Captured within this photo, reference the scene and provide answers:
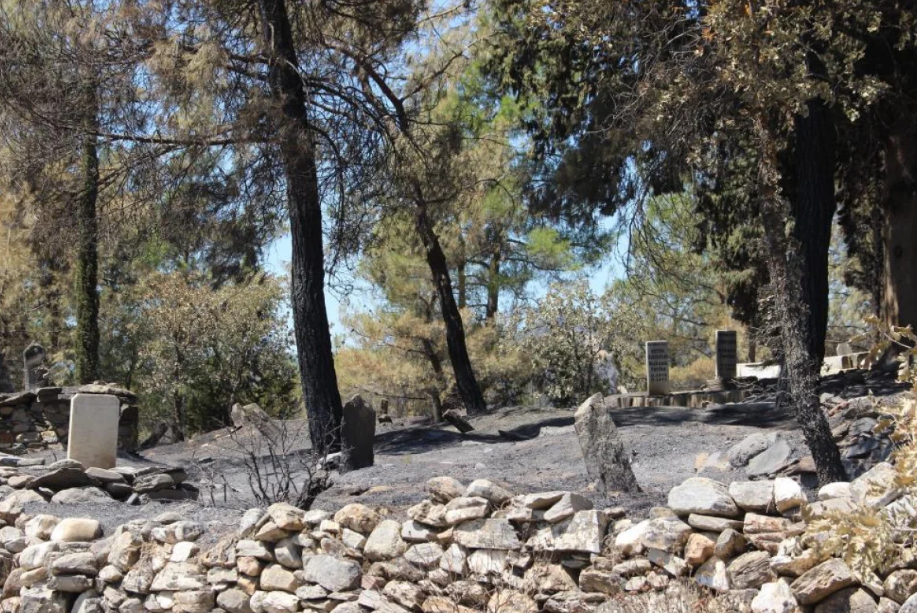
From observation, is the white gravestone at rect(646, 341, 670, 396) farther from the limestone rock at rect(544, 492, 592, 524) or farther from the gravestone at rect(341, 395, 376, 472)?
the limestone rock at rect(544, 492, 592, 524)

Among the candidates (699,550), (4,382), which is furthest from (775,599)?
(4,382)

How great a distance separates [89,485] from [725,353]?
1267cm

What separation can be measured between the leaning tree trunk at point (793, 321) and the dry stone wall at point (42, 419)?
36.9 ft

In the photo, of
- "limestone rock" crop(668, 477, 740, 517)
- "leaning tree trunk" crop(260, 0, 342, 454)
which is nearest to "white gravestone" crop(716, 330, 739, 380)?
"leaning tree trunk" crop(260, 0, 342, 454)

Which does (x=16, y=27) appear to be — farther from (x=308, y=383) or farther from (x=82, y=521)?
→ (x=82, y=521)

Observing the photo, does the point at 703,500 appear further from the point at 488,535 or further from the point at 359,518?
the point at 359,518

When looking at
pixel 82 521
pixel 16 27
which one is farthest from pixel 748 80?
pixel 16 27

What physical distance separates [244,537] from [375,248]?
9658mm

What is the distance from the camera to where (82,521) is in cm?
730

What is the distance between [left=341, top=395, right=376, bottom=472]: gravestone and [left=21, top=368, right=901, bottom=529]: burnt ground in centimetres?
18

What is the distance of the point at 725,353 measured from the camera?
18297mm

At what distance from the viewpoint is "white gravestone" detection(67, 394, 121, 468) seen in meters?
10.0

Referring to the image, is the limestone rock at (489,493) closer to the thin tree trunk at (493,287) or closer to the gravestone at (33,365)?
the gravestone at (33,365)

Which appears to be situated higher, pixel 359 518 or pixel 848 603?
pixel 359 518
